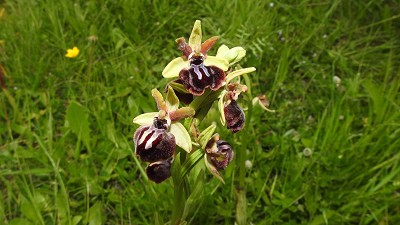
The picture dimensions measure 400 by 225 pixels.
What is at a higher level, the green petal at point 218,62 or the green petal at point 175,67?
the green petal at point 175,67

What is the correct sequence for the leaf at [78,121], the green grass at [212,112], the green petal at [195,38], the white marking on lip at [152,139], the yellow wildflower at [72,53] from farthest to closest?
the yellow wildflower at [72,53]
the leaf at [78,121]
the green grass at [212,112]
the green petal at [195,38]
the white marking on lip at [152,139]

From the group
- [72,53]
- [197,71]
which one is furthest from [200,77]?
[72,53]

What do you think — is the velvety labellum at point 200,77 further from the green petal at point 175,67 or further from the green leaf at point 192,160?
the green leaf at point 192,160

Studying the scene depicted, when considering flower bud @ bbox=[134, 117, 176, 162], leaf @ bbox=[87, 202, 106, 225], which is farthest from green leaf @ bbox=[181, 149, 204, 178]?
leaf @ bbox=[87, 202, 106, 225]

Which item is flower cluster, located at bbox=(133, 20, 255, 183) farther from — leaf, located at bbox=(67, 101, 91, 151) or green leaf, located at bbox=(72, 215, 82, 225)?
leaf, located at bbox=(67, 101, 91, 151)

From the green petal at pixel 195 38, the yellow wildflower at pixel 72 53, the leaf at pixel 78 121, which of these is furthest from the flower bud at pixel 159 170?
the yellow wildflower at pixel 72 53

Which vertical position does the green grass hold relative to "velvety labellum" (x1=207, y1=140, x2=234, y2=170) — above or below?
below

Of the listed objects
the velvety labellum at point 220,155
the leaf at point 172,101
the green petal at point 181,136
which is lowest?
the velvety labellum at point 220,155
